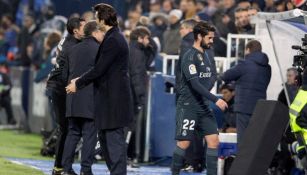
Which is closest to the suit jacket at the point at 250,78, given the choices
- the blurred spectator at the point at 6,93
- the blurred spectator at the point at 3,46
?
the blurred spectator at the point at 6,93

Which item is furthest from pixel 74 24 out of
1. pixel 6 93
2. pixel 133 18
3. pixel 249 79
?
pixel 6 93

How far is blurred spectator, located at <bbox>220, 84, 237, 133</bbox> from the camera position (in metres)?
17.9

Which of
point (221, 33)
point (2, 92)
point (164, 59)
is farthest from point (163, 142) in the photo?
point (2, 92)

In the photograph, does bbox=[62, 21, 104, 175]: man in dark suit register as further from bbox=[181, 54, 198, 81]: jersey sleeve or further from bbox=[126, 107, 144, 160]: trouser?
bbox=[126, 107, 144, 160]: trouser

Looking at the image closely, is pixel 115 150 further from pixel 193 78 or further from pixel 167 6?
A: pixel 167 6

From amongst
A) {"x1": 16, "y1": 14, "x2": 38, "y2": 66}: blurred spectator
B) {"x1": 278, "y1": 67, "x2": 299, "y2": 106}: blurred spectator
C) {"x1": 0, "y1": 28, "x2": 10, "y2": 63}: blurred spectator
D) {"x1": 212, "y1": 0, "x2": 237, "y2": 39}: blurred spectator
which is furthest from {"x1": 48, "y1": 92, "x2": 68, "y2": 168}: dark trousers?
{"x1": 0, "y1": 28, "x2": 10, "y2": 63}: blurred spectator

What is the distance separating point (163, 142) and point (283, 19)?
4.17 meters

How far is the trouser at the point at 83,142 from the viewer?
49.4 feet

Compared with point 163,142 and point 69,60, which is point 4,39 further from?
point 69,60

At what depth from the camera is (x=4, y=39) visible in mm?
30812

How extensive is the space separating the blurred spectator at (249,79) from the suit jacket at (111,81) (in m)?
3.68

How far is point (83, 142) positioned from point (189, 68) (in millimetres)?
1741

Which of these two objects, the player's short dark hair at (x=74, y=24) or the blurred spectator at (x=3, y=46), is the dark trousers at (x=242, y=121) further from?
the blurred spectator at (x=3, y=46)

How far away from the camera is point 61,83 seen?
15.6 m
